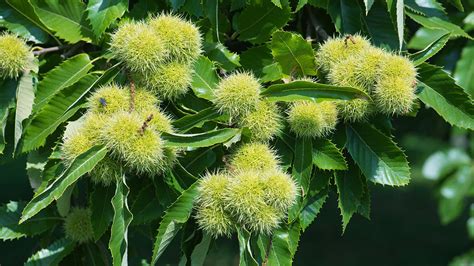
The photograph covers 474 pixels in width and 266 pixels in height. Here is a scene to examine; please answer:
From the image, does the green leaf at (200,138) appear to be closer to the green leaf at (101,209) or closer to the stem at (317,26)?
the green leaf at (101,209)

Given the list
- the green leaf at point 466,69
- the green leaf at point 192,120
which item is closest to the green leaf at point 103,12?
the green leaf at point 192,120

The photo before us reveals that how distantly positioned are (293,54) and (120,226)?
1.77 feet

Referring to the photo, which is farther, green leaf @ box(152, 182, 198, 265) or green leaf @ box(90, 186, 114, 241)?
green leaf @ box(90, 186, 114, 241)

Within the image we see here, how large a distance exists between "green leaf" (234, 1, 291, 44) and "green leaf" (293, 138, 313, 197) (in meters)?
0.30

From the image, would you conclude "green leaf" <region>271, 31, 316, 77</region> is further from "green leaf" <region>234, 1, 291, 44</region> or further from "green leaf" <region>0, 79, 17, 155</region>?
"green leaf" <region>0, 79, 17, 155</region>

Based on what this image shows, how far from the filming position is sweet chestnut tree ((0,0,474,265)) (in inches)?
54.7

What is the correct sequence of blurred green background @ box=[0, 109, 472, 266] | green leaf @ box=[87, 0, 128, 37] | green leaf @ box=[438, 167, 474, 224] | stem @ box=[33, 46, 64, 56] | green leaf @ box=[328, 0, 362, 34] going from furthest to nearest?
blurred green background @ box=[0, 109, 472, 266], green leaf @ box=[438, 167, 474, 224], green leaf @ box=[328, 0, 362, 34], stem @ box=[33, 46, 64, 56], green leaf @ box=[87, 0, 128, 37]

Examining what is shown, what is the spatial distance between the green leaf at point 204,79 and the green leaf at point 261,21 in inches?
7.7

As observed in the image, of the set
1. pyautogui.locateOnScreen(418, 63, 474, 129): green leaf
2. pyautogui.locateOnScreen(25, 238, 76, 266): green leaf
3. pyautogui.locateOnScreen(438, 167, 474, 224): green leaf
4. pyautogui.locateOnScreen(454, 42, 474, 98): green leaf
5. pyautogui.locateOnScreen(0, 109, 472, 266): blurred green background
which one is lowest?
pyautogui.locateOnScreen(0, 109, 472, 266): blurred green background

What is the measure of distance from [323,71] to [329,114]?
14 cm

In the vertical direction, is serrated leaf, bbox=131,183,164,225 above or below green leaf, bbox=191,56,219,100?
below

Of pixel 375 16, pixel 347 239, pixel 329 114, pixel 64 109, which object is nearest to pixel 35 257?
pixel 64 109

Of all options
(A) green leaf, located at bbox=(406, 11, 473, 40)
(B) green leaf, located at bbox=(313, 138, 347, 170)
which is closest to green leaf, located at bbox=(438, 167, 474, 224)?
(A) green leaf, located at bbox=(406, 11, 473, 40)

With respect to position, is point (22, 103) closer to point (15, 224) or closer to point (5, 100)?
point (5, 100)
